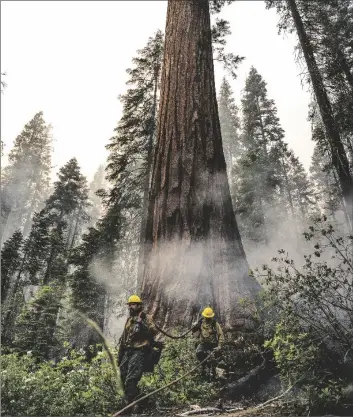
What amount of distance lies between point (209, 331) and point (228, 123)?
37.6 meters

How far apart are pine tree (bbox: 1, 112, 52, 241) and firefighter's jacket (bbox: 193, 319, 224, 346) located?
35.5m

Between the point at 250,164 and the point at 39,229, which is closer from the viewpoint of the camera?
the point at 39,229

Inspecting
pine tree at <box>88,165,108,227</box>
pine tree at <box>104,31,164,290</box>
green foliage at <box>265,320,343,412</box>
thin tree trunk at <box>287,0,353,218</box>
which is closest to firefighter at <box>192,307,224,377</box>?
green foliage at <box>265,320,343,412</box>

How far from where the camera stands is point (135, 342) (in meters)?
4.75

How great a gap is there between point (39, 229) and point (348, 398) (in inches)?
886

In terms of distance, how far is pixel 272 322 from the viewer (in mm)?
4578

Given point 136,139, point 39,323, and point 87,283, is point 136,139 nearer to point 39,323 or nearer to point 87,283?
point 87,283

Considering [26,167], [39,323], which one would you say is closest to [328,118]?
[39,323]

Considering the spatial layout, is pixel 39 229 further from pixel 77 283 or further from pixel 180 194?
pixel 180 194

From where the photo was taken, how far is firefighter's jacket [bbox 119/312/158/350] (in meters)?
4.74

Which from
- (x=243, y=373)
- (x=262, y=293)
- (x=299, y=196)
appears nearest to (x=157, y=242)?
(x=262, y=293)

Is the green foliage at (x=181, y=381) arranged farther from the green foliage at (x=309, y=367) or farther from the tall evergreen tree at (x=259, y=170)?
the tall evergreen tree at (x=259, y=170)

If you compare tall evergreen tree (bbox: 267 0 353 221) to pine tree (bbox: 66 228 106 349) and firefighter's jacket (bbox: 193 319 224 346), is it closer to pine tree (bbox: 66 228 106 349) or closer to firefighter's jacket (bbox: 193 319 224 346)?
firefighter's jacket (bbox: 193 319 224 346)

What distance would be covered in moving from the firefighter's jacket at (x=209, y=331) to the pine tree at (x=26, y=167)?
117 ft
